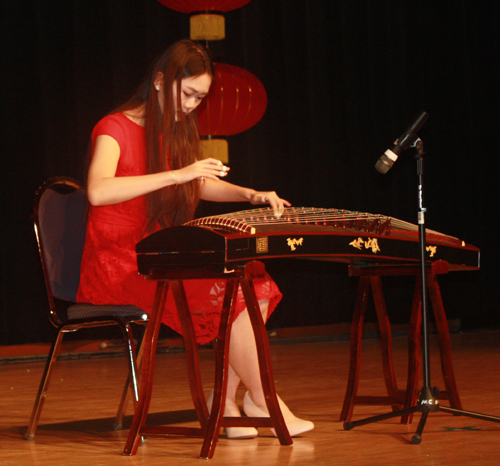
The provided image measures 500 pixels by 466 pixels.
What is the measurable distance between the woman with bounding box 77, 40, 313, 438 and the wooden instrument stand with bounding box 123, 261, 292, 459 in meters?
0.10

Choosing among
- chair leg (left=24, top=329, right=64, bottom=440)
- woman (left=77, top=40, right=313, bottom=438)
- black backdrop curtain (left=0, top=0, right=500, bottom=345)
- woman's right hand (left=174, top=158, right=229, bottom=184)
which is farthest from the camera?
black backdrop curtain (left=0, top=0, right=500, bottom=345)

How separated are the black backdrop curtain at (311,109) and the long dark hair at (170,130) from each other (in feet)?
6.63

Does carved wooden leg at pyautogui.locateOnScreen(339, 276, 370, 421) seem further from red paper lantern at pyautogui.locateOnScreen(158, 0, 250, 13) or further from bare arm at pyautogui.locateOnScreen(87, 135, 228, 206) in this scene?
red paper lantern at pyautogui.locateOnScreen(158, 0, 250, 13)

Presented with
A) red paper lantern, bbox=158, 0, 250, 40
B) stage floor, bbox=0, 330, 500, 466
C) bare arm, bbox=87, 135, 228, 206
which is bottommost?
stage floor, bbox=0, 330, 500, 466

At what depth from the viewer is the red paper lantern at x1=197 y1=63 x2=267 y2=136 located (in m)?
3.66

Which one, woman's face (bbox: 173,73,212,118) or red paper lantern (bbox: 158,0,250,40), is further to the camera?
red paper lantern (bbox: 158,0,250,40)

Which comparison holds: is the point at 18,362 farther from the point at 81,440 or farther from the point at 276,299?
the point at 276,299

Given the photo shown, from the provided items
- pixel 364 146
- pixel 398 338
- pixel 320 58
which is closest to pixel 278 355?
pixel 398 338

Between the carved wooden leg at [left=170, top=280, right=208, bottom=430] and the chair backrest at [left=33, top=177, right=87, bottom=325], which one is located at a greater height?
the chair backrest at [left=33, top=177, right=87, bottom=325]

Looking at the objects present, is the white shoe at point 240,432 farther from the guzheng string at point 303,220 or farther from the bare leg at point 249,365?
the guzheng string at point 303,220

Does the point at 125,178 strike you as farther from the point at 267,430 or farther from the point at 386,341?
the point at 386,341

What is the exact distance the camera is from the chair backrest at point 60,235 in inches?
81.4

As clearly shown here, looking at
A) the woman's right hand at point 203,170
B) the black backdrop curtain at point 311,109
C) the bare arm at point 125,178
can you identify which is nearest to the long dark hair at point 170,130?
the bare arm at point 125,178

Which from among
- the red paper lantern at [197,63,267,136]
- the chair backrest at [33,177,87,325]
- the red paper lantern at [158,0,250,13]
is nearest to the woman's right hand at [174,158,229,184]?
the chair backrest at [33,177,87,325]
